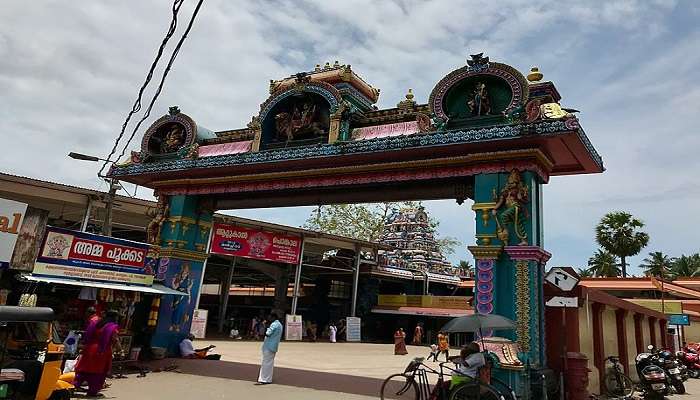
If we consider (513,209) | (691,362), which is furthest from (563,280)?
(691,362)

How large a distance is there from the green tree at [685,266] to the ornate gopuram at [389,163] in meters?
53.5

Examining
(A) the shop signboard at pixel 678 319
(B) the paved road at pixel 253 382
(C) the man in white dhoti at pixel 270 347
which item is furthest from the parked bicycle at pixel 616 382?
(A) the shop signboard at pixel 678 319

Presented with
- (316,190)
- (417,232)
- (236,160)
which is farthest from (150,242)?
(417,232)

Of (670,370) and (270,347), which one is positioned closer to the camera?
(270,347)

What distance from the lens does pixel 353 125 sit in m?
12.4

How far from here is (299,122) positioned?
13.0 m

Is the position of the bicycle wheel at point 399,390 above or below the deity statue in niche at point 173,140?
below

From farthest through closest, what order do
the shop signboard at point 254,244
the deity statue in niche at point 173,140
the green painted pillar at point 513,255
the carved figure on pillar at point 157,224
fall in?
the shop signboard at point 254,244 → the deity statue in niche at point 173,140 → the carved figure on pillar at point 157,224 → the green painted pillar at point 513,255

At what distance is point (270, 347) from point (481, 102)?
21.8ft

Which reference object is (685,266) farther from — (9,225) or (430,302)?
(9,225)

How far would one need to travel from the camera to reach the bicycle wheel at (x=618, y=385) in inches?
473

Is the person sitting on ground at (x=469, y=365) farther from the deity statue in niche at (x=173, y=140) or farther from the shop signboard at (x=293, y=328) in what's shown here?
the shop signboard at (x=293, y=328)

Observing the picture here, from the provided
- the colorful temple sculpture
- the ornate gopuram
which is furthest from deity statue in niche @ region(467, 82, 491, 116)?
the colorful temple sculpture

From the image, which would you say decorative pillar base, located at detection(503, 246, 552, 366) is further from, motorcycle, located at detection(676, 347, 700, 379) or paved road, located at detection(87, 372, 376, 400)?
motorcycle, located at detection(676, 347, 700, 379)
